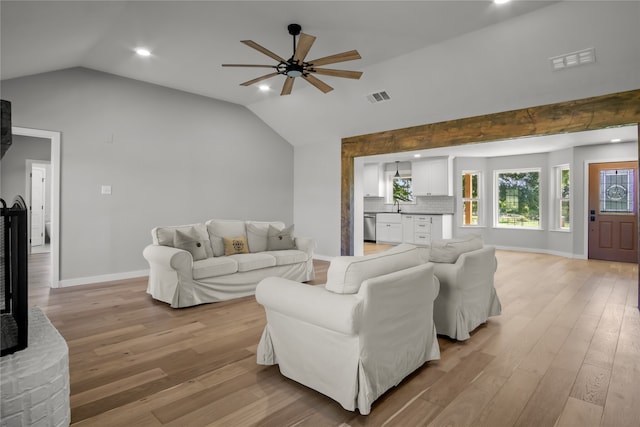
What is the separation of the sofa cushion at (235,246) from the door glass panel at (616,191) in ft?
24.0

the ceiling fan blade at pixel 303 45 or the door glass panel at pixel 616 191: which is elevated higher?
the ceiling fan blade at pixel 303 45

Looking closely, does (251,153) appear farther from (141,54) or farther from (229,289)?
(229,289)

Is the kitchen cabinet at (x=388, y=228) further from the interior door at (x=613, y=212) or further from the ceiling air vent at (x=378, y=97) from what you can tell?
the ceiling air vent at (x=378, y=97)

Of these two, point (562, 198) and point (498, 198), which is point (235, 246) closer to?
point (498, 198)

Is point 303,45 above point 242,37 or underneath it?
underneath

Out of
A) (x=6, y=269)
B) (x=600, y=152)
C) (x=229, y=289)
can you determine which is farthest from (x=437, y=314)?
(x=600, y=152)

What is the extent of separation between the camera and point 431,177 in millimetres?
9297

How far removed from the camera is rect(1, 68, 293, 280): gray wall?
4883 millimetres

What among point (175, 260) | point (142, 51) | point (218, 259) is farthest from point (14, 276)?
point (142, 51)

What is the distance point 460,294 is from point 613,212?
6.46m

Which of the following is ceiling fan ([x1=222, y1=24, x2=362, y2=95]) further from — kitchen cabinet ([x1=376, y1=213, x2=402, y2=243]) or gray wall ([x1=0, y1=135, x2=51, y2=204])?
gray wall ([x1=0, y1=135, x2=51, y2=204])

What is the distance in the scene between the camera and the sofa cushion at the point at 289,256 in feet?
15.6

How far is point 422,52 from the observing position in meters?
4.48

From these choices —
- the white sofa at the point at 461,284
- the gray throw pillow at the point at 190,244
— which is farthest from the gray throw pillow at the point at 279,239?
the white sofa at the point at 461,284
